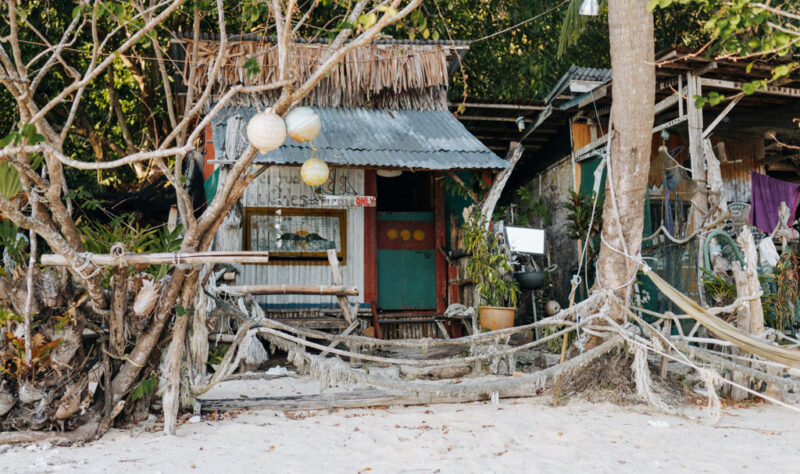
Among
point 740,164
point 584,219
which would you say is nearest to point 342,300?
point 584,219

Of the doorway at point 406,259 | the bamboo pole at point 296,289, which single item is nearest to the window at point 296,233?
the doorway at point 406,259

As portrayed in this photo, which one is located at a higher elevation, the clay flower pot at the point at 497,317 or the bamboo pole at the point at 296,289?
the bamboo pole at the point at 296,289

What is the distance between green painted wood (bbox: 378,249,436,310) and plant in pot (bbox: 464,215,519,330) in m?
1.45

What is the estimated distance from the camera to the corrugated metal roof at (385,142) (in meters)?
6.94

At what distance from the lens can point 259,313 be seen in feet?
21.4

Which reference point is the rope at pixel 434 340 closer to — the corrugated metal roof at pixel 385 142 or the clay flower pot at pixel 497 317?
the clay flower pot at pixel 497 317

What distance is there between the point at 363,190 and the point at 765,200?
5447mm

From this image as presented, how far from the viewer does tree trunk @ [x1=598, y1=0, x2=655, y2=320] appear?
18.0 ft

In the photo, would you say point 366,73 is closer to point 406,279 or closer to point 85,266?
point 406,279

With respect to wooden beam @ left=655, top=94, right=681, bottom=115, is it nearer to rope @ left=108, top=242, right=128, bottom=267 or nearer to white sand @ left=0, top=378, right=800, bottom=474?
white sand @ left=0, top=378, right=800, bottom=474

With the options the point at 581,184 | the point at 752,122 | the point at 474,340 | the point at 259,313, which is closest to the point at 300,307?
the point at 259,313

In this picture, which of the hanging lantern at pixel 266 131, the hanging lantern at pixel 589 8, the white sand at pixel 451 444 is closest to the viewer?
the white sand at pixel 451 444

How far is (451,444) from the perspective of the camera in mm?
4355

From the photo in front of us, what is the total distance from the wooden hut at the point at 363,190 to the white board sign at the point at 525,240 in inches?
39.3
